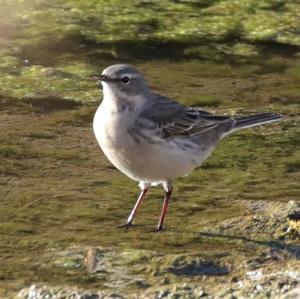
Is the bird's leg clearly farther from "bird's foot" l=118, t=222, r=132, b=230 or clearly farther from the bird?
"bird's foot" l=118, t=222, r=132, b=230

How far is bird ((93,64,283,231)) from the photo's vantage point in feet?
20.9

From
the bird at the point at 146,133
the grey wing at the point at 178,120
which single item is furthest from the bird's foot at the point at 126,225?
the grey wing at the point at 178,120

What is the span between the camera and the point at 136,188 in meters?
7.27

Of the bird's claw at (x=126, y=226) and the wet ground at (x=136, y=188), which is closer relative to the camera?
the wet ground at (x=136, y=188)

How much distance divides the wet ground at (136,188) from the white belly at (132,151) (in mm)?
331

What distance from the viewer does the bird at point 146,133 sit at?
6375mm

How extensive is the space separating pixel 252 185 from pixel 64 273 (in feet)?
6.27

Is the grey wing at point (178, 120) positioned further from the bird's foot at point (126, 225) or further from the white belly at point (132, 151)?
the bird's foot at point (126, 225)

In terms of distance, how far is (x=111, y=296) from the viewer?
5.53 metres

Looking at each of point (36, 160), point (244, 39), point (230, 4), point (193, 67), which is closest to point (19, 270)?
point (36, 160)

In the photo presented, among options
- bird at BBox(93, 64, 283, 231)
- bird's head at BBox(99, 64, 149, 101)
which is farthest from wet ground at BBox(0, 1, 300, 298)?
bird's head at BBox(99, 64, 149, 101)

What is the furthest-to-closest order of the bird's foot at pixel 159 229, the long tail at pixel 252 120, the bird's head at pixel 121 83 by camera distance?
the long tail at pixel 252 120, the bird's head at pixel 121 83, the bird's foot at pixel 159 229

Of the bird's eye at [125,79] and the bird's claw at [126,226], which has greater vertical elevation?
the bird's eye at [125,79]

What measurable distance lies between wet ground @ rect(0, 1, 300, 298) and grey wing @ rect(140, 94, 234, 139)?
41 centimetres
